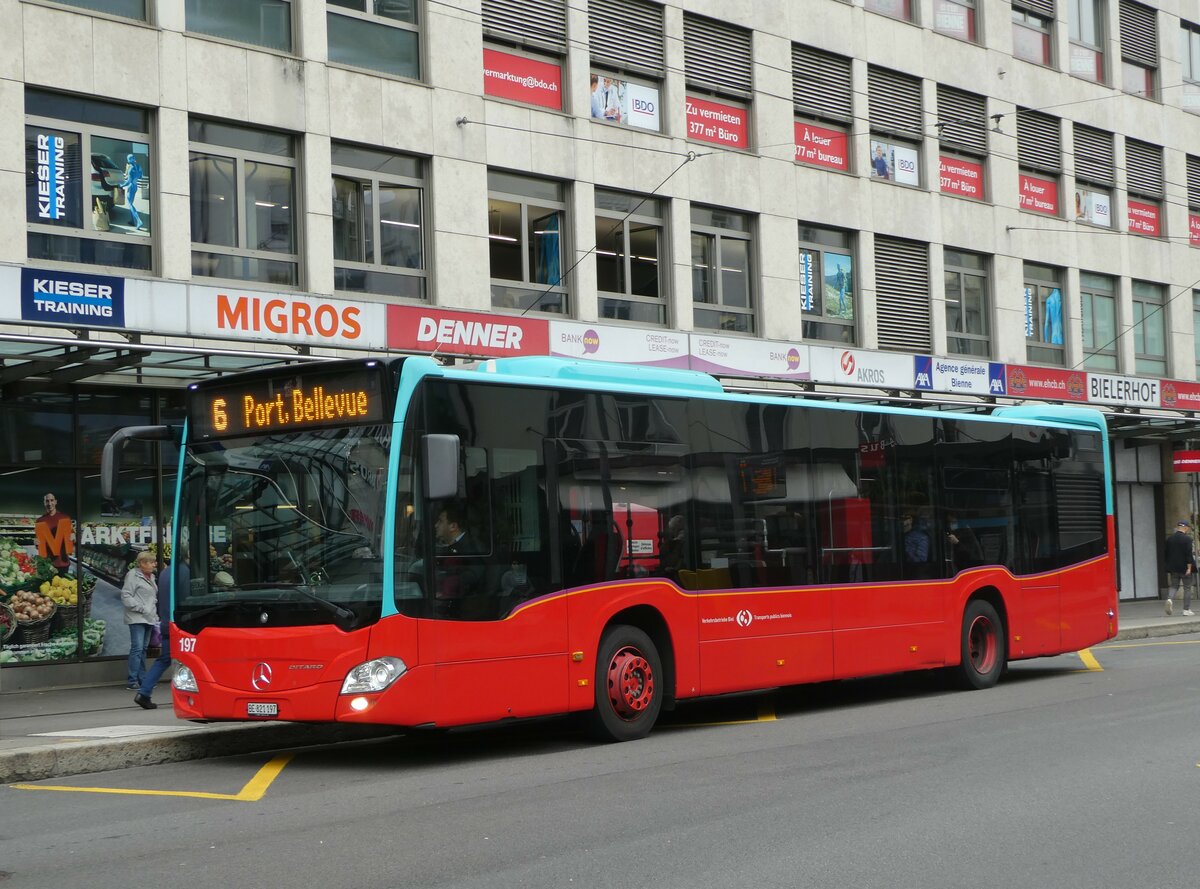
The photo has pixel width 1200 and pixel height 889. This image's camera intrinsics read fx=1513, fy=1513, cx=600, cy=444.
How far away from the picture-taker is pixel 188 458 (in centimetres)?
1132

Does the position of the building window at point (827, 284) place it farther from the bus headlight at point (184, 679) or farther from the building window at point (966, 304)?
the bus headlight at point (184, 679)

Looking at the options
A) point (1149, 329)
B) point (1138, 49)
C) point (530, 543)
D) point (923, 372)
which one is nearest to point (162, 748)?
point (530, 543)

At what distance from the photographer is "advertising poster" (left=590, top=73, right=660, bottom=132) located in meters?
22.9

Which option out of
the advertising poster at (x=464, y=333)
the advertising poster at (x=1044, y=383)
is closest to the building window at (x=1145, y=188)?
the advertising poster at (x=1044, y=383)

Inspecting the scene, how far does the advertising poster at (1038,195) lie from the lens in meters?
31.0

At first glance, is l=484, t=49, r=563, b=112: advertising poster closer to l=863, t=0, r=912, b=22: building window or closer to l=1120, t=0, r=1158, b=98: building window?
l=863, t=0, r=912, b=22: building window

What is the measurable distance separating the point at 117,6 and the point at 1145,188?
953 inches

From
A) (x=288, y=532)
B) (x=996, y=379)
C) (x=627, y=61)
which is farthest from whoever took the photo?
(x=996, y=379)

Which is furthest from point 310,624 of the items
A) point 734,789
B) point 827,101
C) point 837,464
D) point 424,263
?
point 827,101

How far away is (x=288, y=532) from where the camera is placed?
10469 mm

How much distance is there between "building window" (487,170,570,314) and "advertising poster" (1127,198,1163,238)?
55.0 feet

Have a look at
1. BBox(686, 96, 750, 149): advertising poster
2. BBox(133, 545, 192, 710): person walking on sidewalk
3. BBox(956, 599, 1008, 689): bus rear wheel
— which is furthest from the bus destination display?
BBox(686, 96, 750, 149): advertising poster

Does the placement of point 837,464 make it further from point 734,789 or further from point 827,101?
point 827,101

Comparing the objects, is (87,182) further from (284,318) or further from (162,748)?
(162,748)
